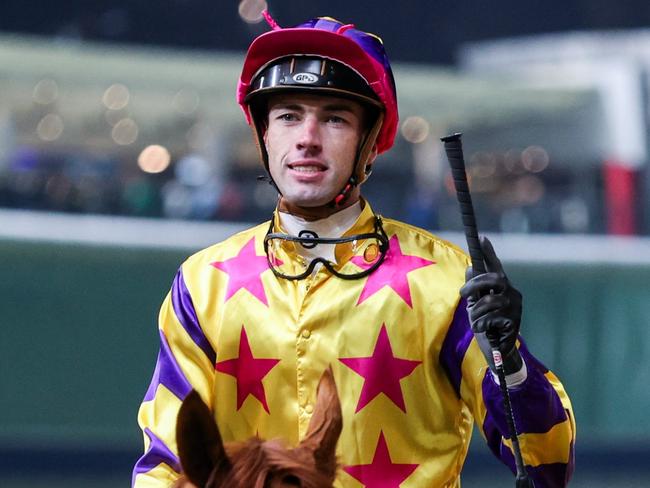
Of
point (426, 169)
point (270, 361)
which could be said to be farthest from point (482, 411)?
point (426, 169)

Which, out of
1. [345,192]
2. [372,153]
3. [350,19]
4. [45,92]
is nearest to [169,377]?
[345,192]

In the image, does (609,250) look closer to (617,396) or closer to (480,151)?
(617,396)

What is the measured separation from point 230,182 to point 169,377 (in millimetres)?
7065

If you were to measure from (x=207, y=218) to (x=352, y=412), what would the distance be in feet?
22.3

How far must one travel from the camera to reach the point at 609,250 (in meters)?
9.73

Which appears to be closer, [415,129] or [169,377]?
[169,377]

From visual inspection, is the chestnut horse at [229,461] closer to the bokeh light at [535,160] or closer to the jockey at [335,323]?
the jockey at [335,323]

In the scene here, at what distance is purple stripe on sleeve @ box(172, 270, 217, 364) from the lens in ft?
7.70

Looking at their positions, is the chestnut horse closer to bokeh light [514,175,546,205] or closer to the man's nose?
the man's nose

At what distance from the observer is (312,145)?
2.31 metres

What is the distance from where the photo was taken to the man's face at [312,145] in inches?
A: 91.4

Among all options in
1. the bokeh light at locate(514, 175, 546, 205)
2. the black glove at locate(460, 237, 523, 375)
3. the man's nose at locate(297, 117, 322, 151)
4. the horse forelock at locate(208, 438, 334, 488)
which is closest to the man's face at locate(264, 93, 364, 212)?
the man's nose at locate(297, 117, 322, 151)

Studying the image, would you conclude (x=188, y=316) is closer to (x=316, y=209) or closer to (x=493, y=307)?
(x=316, y=209)

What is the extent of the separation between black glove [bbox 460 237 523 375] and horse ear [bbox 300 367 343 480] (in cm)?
29
